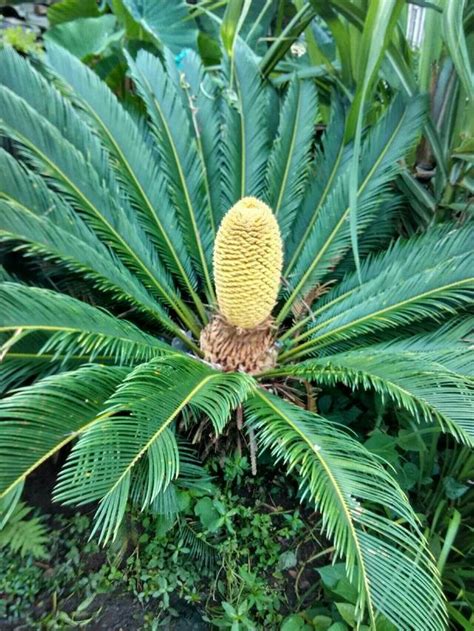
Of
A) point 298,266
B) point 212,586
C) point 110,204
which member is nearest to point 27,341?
point 110,204

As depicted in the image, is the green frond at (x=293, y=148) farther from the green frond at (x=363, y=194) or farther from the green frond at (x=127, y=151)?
the green frond at (x=127, y=151)

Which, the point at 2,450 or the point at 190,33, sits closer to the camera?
the point at 2,450

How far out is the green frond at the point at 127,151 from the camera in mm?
1712

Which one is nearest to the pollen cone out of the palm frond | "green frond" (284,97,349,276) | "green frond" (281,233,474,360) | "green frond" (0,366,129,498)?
"green frond" (281,233,474,360)

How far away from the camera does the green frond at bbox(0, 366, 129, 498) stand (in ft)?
3.21

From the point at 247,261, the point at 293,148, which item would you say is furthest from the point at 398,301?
the point at 293,148

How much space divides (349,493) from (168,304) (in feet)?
3.09

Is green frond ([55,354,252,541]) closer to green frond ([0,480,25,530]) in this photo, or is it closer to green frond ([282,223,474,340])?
green frond ([0,480,25,530])

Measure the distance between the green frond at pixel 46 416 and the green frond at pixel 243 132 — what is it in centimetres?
99

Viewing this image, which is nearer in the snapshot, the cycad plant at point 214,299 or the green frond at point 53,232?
the cycad plant at point 214,299

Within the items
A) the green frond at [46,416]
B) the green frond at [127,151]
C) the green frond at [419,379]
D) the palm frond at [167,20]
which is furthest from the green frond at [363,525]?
the palm frond at [167,20]

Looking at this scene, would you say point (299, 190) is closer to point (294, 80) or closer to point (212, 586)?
point (294, 80)

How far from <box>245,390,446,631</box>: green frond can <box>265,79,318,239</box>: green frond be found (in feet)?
3.11

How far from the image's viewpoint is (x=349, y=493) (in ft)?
3.32
